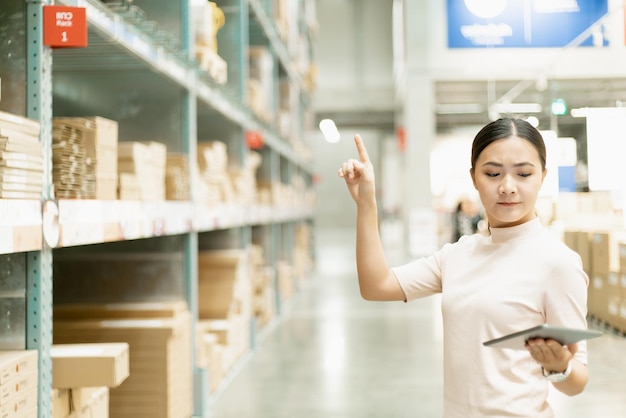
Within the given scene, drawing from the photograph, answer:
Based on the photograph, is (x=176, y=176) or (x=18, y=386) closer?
(x=18, y=386)

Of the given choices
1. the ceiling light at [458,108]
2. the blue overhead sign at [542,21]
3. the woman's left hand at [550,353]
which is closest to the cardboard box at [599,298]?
the blue overhead sign at [542,21]

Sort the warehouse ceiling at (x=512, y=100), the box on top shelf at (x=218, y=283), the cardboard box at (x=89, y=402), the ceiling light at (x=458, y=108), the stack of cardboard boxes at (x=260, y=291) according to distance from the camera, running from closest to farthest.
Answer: the cardboard box at (x=89, y=402) < the warehouse ceiling at (x=512, y=100) < the box on top shelf at (x=218, y=283) < the stack of cardboard boxes at (x=260, y=291) < the ceiling light at (x=458, y=108)

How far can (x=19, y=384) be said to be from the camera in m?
2.05

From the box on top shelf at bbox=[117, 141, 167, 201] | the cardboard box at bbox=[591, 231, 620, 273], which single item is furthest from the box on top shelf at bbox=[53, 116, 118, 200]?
the cardboard box at bbox=[591, 231, 620, 273]

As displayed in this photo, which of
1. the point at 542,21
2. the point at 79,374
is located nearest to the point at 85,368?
the point at 79,374

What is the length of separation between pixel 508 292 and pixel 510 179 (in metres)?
0.27

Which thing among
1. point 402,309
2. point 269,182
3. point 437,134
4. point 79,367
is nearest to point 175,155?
point 79,367

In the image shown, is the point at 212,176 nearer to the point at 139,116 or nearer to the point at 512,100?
the point at 139,116

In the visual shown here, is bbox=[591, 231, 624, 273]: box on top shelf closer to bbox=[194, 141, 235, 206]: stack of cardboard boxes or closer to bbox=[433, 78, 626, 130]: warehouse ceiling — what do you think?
bbox=[433, 78, 626, 130]: warehouse ceiling

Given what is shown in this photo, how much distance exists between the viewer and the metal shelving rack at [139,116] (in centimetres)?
217

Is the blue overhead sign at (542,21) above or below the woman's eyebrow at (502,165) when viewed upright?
above

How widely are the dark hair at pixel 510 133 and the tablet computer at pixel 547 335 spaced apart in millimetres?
478

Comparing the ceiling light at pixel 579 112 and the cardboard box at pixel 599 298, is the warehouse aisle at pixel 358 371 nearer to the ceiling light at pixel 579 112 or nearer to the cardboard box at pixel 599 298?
the cardboard box at pixel 599 298

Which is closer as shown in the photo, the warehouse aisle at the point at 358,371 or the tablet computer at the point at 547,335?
the tablet computer at the point at 547,335
